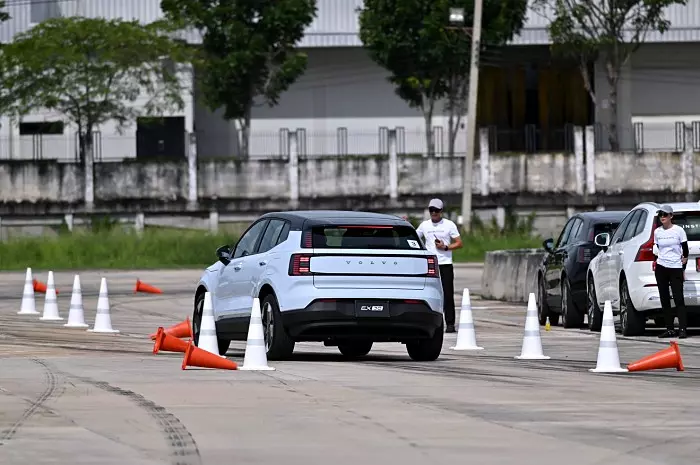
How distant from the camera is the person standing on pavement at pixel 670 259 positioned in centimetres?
2192

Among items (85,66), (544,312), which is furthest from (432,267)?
(85,66)

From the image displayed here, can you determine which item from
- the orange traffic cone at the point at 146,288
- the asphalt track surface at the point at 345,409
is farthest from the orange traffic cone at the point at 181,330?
the orange traffic cone at the point at 146,288

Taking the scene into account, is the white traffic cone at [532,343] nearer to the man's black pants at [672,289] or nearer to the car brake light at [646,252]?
the man's black pants at [672,289]

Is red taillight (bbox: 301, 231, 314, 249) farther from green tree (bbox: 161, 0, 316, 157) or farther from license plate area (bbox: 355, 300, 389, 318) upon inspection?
green tree (bbox: 161, 0, 316, 157)

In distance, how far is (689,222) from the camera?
23094 mm

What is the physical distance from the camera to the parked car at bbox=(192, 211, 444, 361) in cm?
1825

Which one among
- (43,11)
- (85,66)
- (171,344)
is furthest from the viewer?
(43,11)

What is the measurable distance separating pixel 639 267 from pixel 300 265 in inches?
234

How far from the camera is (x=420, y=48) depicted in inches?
2376

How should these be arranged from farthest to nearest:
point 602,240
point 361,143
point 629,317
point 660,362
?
point 361,143 < point 602,240 < point 629,317 < point 660,362

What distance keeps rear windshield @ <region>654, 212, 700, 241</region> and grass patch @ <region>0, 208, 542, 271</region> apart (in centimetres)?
2956

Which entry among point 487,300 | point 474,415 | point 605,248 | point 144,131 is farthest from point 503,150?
point 474,415

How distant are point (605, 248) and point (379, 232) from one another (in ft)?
20.5

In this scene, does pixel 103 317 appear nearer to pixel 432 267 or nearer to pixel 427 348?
pixel 427 348
